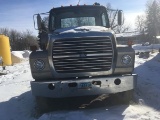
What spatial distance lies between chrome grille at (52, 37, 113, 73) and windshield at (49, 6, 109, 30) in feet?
7.25

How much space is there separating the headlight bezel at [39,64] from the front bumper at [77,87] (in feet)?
1.20

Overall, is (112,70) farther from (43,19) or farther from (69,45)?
(43,19)

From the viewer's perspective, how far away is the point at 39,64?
6.79 metres

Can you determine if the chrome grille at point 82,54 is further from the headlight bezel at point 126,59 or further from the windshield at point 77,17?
the windshield at point 77,17

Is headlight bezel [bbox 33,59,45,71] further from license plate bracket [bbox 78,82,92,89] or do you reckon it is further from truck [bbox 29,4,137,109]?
license plate bracket [bbox 78,82,92,89]

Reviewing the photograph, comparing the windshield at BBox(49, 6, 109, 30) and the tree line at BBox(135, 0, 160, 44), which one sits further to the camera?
the tree line at BBox(135, 0, 160, 44)

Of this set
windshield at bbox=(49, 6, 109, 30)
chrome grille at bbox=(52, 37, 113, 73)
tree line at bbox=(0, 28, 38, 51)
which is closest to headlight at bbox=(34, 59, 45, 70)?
chrome grille at bbox=(52, 37, 113, 73)

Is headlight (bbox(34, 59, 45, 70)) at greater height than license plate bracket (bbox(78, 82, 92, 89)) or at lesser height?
greater

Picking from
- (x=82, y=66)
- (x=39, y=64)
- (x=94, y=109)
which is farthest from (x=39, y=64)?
(x=94, y=109)

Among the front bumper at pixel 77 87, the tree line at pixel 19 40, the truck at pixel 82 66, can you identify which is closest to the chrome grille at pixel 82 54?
the truck at pixel 82 66

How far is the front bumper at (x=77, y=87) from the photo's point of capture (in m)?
6.52

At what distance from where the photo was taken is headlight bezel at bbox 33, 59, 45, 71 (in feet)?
22.2

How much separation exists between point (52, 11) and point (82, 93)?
328cm

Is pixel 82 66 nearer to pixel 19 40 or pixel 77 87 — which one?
pixel 77 87
